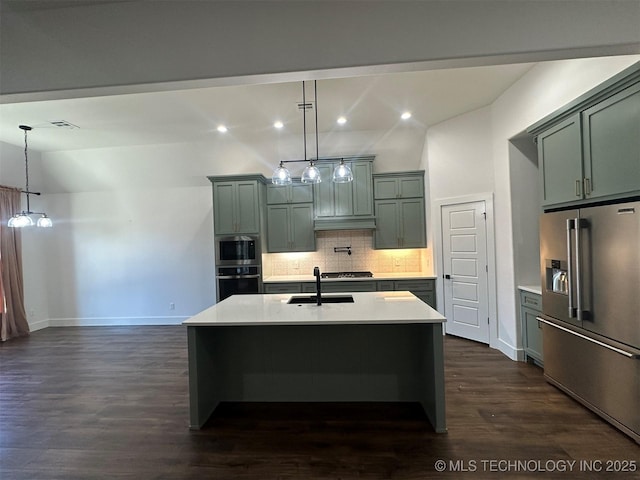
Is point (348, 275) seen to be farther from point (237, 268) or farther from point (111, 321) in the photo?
point (111, 321)

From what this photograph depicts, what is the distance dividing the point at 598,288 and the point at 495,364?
1.55 metres

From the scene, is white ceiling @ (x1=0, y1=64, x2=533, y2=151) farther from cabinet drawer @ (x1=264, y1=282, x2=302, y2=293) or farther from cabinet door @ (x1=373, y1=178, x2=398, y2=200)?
cabinet drawer @ (x1=264, y1=282, x2=302, y2=293)

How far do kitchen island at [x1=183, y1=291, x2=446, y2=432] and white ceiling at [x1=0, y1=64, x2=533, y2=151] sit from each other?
2.36 m

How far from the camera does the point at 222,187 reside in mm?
4883

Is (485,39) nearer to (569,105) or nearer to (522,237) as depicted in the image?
(569,105)

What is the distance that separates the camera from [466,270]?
4344 millimetres

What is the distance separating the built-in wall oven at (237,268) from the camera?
4.73 meters

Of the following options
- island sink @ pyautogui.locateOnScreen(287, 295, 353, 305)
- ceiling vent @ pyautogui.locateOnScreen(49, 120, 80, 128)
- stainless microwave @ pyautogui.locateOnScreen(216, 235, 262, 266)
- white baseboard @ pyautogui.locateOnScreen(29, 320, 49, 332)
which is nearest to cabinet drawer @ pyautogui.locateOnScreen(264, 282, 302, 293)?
stainless microwave @ pyautogui.locateOnScreen(216, 235, 262, 266)

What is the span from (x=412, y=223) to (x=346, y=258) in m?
1.23

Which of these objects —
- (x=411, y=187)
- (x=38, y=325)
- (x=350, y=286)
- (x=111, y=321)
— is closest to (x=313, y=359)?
(x=350, y=286)

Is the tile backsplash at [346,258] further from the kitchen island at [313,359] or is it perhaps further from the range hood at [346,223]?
the kitchen island at [313,359]

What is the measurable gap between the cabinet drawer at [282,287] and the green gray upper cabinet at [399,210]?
1.44 m

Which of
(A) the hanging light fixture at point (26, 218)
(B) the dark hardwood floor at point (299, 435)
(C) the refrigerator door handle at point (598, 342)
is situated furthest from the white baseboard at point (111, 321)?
(C) the refrigerator door handle at point (598, 342)

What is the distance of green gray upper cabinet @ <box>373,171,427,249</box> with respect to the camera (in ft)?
16.4
